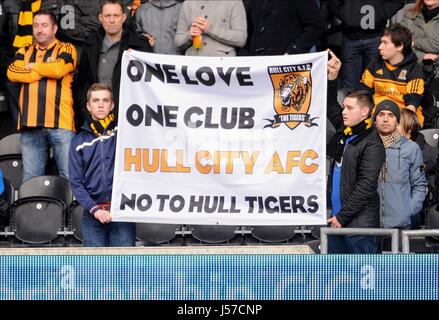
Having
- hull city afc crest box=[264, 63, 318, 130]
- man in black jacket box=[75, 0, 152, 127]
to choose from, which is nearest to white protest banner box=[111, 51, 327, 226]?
hull city afc crest box=[264, 63, 318, 130]

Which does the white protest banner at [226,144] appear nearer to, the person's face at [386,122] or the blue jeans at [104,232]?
the blue jeans at [104,232]

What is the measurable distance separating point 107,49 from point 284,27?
176 centimetres

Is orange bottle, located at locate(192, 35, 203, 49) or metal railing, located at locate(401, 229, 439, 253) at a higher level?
orange bottle, located at locate(192, 35, 203, 49)

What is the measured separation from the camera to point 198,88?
36.9 ft

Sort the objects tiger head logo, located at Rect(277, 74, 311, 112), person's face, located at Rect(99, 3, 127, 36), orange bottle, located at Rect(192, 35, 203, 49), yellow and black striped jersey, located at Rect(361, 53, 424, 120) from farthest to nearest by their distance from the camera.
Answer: orange bottle, located at Rect(192, 35, 203, 49)
person's face, located at Rect(99, 3, 127, 36)
yellow and black striped jersey, located at Rect(361, 53, 424, 120)
tiger head logo, located at Rect(277, 74, 311, 112)

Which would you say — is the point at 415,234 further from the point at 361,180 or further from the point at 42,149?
the point at 42,149

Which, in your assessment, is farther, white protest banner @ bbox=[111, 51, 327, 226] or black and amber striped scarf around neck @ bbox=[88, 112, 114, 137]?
black and amber striped scarf around neck @ bbox=[88, 112, 114, 137]

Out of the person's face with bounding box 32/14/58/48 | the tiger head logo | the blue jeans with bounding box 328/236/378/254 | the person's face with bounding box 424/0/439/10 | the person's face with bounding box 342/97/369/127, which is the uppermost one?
the person's face with bounding box 424/0/439/10

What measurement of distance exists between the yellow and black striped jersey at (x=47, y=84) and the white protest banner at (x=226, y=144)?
204cm

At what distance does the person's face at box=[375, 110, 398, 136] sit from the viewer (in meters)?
11.5

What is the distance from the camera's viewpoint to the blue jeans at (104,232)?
11.2m

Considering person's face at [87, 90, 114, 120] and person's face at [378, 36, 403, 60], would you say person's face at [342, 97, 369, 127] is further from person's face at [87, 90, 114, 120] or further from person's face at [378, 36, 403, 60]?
person's face at [378, 36, 403, 60]

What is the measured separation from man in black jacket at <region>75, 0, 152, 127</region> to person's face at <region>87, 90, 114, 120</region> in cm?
197
